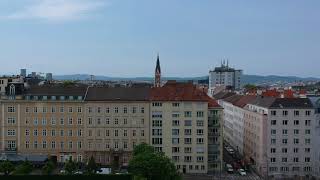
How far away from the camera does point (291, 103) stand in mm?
84250

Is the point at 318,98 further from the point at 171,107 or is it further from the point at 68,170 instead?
the point at 68,170

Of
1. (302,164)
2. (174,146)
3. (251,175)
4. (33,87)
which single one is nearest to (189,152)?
(174,146)

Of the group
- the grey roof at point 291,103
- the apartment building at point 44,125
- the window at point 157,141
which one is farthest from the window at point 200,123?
the apartment building at point 44,125

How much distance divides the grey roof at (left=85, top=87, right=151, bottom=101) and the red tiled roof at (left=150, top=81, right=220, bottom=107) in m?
1.39

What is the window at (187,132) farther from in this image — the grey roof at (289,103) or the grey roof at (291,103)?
the grey roof at (291,103)

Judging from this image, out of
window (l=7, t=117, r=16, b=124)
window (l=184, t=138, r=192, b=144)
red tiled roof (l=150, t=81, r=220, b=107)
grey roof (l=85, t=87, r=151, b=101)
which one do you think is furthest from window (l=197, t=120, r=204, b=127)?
window (l=7, t=117, r=16, b=124)

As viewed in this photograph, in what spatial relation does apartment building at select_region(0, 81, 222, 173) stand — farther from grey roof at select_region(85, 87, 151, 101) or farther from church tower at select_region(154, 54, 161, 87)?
church tower at select_region(154, 54, 161, 87)

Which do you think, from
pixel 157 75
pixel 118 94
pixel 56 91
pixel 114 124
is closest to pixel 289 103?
pixel 118 94

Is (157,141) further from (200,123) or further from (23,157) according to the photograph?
(23,157)

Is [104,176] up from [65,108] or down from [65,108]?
down

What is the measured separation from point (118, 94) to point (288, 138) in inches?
1037

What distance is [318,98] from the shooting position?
289 feet

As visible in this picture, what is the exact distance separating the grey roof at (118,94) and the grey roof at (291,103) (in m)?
19.4

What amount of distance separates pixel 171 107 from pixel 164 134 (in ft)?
13.8
